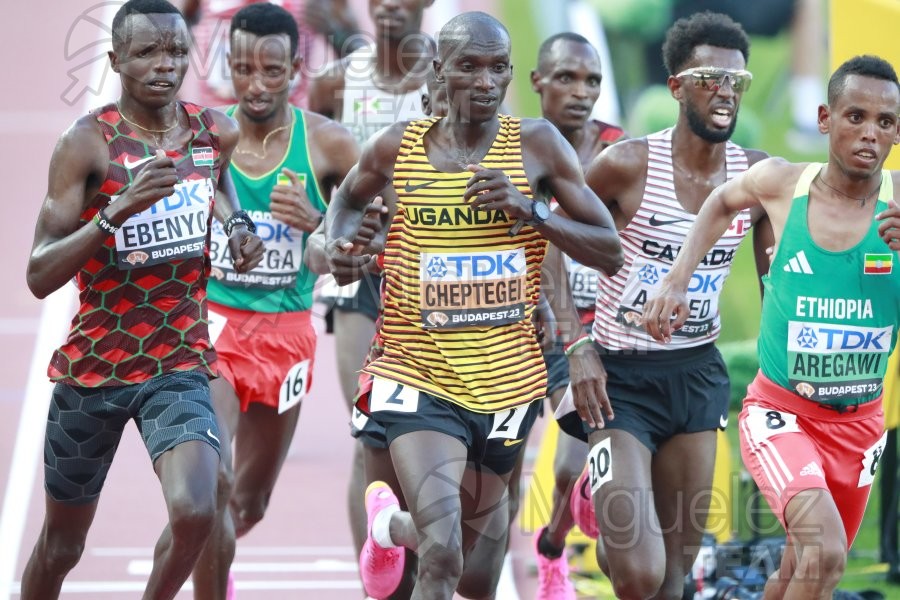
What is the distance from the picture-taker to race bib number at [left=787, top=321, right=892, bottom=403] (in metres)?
6.54

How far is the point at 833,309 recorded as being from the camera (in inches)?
257

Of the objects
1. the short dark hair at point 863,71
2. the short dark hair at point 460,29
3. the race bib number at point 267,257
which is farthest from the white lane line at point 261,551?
the short dark hair at point 863,71

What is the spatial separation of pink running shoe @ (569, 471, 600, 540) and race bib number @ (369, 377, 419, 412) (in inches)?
79.1

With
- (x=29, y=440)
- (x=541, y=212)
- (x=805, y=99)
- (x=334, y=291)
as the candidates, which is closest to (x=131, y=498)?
(x=29, y=440)

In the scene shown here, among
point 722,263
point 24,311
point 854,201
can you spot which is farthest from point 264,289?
point 24,311

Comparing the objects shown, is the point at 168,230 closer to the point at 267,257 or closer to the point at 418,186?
the point at 418,186

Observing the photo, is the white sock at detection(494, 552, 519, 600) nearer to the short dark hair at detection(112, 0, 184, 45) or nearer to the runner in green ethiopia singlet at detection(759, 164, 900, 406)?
the runner in green ethiopia singlet at detection(759, 164, 900, 406)

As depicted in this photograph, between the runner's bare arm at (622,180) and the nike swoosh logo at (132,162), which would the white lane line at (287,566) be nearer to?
the runner's bare arm at (622,180)

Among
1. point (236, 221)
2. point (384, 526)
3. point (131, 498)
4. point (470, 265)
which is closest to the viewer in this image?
point (470, 265)

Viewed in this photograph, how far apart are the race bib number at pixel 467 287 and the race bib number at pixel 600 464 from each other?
99 cm

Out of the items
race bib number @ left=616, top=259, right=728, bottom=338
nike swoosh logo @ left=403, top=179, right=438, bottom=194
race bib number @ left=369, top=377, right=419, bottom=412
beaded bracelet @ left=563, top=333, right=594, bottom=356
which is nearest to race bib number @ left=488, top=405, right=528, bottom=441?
race bib number @ left=369, top=377, right=419, bottom=412

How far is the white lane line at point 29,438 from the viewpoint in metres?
9.34

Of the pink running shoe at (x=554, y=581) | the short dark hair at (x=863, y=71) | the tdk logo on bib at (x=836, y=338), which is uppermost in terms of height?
the short dark hair at (x=863, y=71)

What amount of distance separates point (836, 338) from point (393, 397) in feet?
5.77
